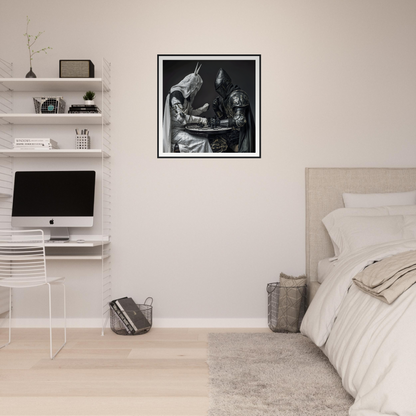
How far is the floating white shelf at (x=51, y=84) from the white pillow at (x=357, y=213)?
2.05m

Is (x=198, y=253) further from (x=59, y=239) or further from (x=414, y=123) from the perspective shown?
(x=414, y=123)

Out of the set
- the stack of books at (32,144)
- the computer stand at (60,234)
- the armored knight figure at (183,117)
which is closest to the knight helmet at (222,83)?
the armored knight figure at (183,117)

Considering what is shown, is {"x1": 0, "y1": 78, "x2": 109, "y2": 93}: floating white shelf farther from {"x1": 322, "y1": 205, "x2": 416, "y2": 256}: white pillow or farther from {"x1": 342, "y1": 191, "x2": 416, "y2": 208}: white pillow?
{"x1": 342, "y1": 191, "x2": 416, "y2": 208}: white pillow

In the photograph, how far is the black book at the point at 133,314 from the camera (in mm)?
3174

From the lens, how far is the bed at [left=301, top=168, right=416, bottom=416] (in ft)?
5.16

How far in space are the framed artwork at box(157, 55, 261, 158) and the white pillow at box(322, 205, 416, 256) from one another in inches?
31.2

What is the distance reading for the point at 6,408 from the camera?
192cm

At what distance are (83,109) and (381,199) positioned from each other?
2412mm

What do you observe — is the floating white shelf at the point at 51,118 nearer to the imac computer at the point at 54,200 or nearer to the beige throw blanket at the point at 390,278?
the imac computer at the point at 54,200

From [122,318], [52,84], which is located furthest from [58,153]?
[122,318]

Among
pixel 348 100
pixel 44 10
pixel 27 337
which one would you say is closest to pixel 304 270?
pixel 348 100

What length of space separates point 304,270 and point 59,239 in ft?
6.54

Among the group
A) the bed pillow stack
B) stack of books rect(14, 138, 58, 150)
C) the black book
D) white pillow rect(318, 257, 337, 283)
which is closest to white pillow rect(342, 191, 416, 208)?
the bed pillow stack

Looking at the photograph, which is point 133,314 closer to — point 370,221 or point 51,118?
point 51,118
